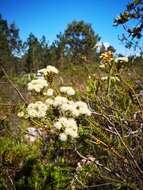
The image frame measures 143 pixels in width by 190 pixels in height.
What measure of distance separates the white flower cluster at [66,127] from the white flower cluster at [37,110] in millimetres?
151

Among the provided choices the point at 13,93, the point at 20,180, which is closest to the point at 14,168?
the point at 20,180

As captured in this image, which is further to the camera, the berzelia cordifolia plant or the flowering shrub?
the berzelia cordifolia plant

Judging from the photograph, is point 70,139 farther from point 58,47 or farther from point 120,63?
point 58,47

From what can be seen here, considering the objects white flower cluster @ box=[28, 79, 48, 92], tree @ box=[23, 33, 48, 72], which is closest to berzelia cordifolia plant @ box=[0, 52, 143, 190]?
white flower cluster @ box=[28, 79, 48, 92]

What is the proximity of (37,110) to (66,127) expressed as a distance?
0.27 meters

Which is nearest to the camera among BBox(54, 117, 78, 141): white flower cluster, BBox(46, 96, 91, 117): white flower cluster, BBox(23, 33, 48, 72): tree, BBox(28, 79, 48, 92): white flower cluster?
BBox(54, 117, 78, 141): white flower cluster

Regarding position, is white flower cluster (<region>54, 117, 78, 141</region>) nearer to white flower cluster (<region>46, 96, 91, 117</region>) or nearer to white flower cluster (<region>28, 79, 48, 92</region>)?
white flower cluster (<region>46, 96, 91, 117</region>)

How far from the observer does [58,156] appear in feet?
13.1

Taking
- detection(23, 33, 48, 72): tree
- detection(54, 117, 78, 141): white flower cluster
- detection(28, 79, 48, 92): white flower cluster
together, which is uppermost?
detection(23, 33, 48, 72): tree

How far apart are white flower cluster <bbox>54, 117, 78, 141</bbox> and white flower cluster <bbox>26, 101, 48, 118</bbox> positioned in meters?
0.15

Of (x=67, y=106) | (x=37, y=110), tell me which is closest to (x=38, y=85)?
(x=37, y=110)

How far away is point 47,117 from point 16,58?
38617mm

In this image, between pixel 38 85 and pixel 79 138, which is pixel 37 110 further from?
pixel 79 138

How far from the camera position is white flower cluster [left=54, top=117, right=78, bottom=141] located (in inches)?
91.7
